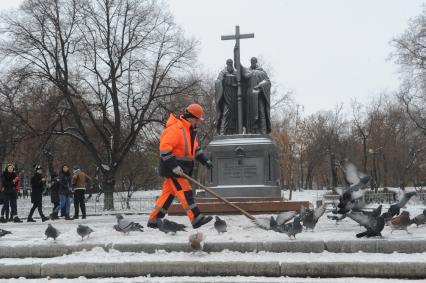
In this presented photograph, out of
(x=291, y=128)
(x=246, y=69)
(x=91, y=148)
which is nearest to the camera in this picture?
(x=246, y=69)

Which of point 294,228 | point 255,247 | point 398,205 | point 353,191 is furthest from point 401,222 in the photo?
point 255,247

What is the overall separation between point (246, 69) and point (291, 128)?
119 ft

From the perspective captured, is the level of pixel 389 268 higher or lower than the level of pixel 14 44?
lower

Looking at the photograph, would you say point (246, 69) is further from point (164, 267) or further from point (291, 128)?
point (291, 128)

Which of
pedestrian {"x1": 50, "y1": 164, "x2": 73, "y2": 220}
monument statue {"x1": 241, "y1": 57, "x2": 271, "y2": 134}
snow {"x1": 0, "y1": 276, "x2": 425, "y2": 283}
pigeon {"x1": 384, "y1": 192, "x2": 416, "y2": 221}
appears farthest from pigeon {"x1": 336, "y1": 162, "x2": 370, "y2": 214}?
pedestrian {"x1": 50, "y1": 164, "x2": 73, "y2": 220}

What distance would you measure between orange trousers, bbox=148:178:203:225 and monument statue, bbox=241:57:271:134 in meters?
6.40

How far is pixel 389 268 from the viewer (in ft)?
17.3

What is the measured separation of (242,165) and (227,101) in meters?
2.16

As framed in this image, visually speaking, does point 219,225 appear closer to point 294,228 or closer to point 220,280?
point 294,228

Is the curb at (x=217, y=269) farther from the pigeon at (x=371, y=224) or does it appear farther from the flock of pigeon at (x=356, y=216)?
the pigeon at (x=371, y=224)

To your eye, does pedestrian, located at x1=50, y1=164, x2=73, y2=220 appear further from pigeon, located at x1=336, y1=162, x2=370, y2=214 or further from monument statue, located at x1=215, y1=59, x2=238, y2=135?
pigeon, located at x1=336, y1=162, x2=370, y2=214

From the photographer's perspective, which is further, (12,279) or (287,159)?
(287,159)

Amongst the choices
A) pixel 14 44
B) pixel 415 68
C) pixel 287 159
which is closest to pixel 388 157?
pixel 287 159

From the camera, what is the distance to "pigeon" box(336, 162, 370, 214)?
24.0 feet
